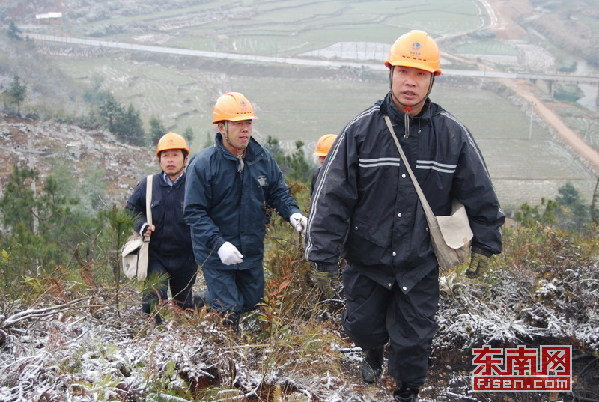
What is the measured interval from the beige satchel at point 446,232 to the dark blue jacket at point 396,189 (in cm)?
3

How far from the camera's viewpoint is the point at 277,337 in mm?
2900

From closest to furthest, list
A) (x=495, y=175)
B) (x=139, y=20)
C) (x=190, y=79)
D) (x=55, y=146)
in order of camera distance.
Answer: (x=55, y=146) < (x=495, y=175) < (x=190, y=79) < (x=139, y=20)

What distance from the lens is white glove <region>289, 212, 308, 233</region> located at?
349 centimetres

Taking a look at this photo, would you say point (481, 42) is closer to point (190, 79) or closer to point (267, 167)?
point (190, 79)

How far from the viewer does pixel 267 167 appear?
3672 millimetres

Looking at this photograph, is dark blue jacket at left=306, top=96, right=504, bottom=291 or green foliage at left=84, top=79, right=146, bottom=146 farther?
green foliage at left=84, top=79, right=146, bottom=146

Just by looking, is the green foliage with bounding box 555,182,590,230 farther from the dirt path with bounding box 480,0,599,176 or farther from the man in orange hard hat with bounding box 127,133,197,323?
the dirt path with bounding box 480,0,599,176

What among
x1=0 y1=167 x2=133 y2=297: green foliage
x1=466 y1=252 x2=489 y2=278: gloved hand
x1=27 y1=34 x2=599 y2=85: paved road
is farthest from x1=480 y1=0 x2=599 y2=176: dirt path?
x1=466 y1=252 x2=489 y2=278: gloved hand

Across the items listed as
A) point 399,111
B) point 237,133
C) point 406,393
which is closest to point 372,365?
point 406,393

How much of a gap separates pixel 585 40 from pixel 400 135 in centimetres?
6972

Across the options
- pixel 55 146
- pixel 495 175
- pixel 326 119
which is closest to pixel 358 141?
pixel 55 146

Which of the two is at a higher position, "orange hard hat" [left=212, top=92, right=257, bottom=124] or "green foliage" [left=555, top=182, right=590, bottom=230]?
"orange hard hat" [left=212, top=92, right=257, bottom=124]

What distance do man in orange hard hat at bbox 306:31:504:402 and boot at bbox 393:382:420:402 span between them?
194 mm

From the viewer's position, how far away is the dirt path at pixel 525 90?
128 ft
